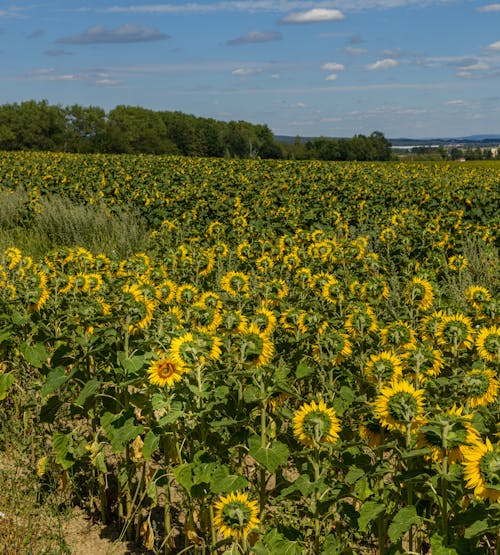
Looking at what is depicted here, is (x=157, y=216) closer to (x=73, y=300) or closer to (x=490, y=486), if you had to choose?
(x=73, y=300)

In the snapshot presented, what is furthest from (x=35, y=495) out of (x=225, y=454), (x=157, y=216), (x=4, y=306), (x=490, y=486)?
(x=157, y=216)

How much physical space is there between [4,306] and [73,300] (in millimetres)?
461

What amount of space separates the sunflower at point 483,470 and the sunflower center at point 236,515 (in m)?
0.83

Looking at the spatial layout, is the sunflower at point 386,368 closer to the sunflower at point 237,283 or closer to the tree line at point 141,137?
the sunflower at point 237,283

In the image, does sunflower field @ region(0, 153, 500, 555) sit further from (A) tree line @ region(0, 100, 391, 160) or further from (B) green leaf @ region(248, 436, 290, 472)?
(A) tree line @ region(0, 100, 391, 160)

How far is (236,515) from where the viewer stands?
246 centimetres

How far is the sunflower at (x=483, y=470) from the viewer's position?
76.1 inches

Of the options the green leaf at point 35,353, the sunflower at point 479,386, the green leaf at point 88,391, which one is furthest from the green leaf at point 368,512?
the green leaf at point 35,353

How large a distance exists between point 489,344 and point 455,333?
15 centimetres

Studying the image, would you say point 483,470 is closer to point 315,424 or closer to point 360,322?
point 315,424

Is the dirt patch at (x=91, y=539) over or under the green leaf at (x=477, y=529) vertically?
under

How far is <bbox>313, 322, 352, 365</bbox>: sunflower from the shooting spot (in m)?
3.12

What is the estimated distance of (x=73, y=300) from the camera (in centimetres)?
398

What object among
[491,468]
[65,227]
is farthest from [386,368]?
[65,227]
